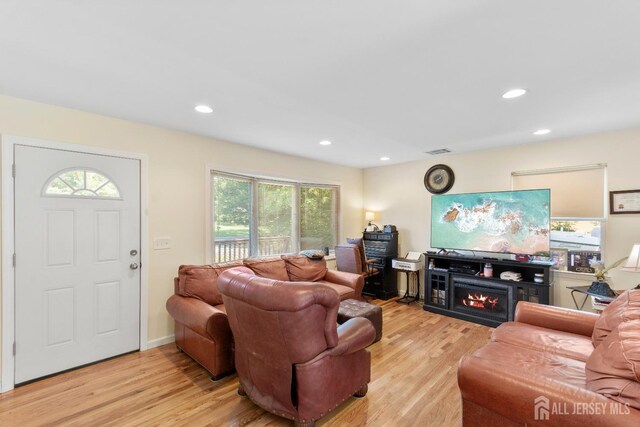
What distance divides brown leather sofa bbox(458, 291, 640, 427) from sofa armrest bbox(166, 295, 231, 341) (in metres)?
1.85

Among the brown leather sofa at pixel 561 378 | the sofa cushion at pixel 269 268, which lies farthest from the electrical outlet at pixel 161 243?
the brown leather sofa at pixel 561 378

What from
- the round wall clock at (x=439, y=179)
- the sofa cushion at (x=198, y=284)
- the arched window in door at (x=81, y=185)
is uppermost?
the round wall clock at (x=439, y=179)

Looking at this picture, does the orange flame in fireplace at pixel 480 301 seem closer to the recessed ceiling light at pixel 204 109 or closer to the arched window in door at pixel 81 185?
the recessed ceiling light at pixel 204 109

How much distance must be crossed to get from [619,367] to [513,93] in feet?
6.38

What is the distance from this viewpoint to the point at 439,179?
187 inches

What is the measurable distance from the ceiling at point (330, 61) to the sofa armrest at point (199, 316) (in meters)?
Answer: 1.81

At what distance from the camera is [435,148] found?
13.6 feet

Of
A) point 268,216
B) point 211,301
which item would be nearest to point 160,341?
point 211,301

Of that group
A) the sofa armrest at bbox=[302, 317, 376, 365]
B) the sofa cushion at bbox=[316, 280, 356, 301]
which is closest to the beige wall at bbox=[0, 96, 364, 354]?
the sofa cushion at bbox=[316, 280, 356, 301]

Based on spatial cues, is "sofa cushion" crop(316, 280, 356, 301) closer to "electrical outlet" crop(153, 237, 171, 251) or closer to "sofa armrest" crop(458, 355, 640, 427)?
"electrical outlet" crop(153, 237, 171, 251)

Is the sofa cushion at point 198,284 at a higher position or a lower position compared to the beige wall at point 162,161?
lower

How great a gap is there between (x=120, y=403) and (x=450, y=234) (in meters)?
4.19

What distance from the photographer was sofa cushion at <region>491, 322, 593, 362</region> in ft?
6.46

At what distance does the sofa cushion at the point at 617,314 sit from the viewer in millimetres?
1755
